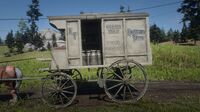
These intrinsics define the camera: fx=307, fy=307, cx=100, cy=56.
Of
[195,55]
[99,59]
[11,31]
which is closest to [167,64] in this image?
[195,55]

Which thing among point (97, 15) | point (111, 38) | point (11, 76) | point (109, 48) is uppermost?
point (97, 15)

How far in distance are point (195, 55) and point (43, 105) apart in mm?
21226

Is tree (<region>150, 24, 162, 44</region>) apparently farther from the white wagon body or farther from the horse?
the horse

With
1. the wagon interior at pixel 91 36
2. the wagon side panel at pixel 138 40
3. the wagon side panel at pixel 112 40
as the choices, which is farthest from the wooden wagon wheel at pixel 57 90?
the wagon interior at pixel 91 36

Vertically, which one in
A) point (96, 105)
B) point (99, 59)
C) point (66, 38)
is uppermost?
point (66, 38)

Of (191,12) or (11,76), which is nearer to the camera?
(11,76)

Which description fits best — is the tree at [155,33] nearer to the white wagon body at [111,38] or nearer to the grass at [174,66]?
the grass at [174,66]

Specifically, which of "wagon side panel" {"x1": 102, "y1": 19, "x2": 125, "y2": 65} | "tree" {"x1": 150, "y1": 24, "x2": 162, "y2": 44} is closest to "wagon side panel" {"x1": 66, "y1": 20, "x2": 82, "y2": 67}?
"wagon side panel" {"x1": 102, "y1": 19, "x2": 125, "y2": 65}

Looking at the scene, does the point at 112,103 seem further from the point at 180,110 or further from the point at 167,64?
the point at 167,64

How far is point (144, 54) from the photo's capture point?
38.7 feet

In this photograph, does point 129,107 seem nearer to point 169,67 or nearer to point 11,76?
point 11,76

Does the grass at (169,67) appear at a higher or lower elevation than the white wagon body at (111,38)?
lower

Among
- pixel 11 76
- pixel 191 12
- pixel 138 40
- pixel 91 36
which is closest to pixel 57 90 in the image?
pixel 11 76

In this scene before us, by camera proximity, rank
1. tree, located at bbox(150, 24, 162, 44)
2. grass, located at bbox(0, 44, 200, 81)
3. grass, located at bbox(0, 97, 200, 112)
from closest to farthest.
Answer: grass, located at bbox(0, 97, 200, 112)
grass, located at bbox(0, 44, 200, 81)
tree, located at bbox(150, 24, 162, 44)
